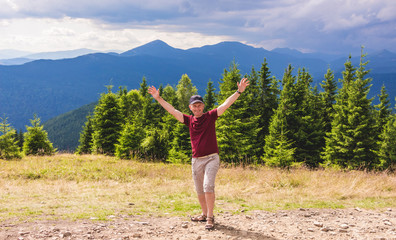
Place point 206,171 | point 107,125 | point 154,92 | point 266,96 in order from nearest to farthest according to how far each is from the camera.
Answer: point 206,171 < point 154,92 < point 107,125 < point 266,96

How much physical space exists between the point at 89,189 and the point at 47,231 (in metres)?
4.26

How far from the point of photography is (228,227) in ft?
16.9

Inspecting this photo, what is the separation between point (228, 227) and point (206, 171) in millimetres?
1212

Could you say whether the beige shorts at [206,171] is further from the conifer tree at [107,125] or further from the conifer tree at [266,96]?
the conifer tree at [266,96]

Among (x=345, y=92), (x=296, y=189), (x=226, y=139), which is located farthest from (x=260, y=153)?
(x=296, y=189)

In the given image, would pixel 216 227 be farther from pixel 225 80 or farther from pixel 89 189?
pixel 225 80

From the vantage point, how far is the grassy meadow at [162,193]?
20.9ft

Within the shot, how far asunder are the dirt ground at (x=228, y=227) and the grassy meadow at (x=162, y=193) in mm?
474

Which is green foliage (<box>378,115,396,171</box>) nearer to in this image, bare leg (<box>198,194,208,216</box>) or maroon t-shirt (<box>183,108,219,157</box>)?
bare leg (<box>198,194,208,216</box>)

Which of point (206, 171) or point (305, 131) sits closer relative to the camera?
point (206, 171)

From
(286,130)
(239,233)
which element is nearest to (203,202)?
(239,233)

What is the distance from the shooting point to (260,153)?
105ft

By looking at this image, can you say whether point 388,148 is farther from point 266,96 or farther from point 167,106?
point 167,106

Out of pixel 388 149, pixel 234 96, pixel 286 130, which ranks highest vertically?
pixel 234 96
